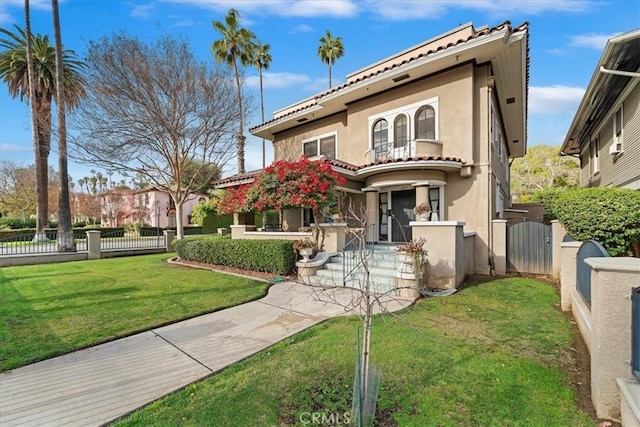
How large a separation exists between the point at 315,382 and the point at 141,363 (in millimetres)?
2375

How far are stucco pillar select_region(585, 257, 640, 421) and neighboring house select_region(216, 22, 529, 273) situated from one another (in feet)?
18.6

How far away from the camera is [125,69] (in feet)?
45.4

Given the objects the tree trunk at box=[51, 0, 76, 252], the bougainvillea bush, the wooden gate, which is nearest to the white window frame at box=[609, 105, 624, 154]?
the wooden gate

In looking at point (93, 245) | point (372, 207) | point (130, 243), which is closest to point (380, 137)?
point (372, 207)

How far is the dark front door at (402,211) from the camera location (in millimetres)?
A: 11219

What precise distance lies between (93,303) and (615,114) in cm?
1781

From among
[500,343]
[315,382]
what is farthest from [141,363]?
[500,343]

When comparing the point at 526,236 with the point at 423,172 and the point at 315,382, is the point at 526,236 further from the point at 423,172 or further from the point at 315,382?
the point at 315,382

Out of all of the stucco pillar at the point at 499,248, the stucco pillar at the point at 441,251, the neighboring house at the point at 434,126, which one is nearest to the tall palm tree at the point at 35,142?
the neighboring house at the point at 434,126

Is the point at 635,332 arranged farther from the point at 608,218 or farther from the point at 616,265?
the point at 608,218

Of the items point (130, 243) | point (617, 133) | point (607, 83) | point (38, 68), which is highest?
point (38, 68)

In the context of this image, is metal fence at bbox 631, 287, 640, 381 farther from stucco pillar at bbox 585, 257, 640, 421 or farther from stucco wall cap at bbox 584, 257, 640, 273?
stucco wall cap at bbox 584, 257, 640, 273

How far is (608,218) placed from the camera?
674cm

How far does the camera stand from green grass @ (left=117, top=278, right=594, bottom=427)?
9.09 ft
